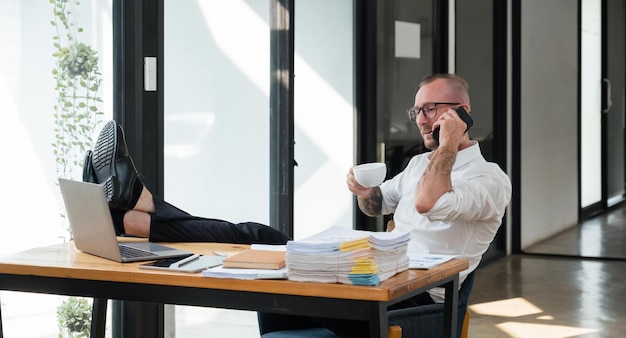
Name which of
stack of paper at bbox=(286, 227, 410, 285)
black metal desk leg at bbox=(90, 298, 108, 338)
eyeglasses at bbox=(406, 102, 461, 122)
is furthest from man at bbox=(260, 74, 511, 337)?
black metal desk leg at bbox=(90, 298, 108, 338)

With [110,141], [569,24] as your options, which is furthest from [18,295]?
[569,24]

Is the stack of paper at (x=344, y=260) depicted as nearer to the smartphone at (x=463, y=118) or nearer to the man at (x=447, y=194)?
the man at (x=447, y=194)

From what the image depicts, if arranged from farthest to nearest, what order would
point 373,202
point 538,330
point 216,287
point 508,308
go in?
point 508,308 < point 538,330 < point 373,202 < point 216,287

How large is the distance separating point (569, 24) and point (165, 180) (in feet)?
20.1

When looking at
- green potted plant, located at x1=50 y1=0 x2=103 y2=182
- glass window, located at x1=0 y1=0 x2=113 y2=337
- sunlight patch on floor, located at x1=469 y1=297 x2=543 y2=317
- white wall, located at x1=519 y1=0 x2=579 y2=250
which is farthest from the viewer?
white wall, located at x1=519 y1=0 x2=579 y2=250

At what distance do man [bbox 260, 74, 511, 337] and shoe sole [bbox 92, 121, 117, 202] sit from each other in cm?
59

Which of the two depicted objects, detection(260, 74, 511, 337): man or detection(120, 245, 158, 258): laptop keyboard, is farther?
detection(260, 74, 511, 337): man

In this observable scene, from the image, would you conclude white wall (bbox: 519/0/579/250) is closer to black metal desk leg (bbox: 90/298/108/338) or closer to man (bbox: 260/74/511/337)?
man (bbox: 260/74/511/337)

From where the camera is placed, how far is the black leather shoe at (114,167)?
2.98 meters

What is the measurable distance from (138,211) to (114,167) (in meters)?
0.18

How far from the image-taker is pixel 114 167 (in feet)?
9.80

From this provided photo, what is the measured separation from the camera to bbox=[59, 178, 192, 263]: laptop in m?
2.57

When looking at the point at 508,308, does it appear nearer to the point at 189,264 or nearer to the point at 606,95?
the point at 189,264

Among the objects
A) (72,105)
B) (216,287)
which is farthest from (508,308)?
(216,287)
